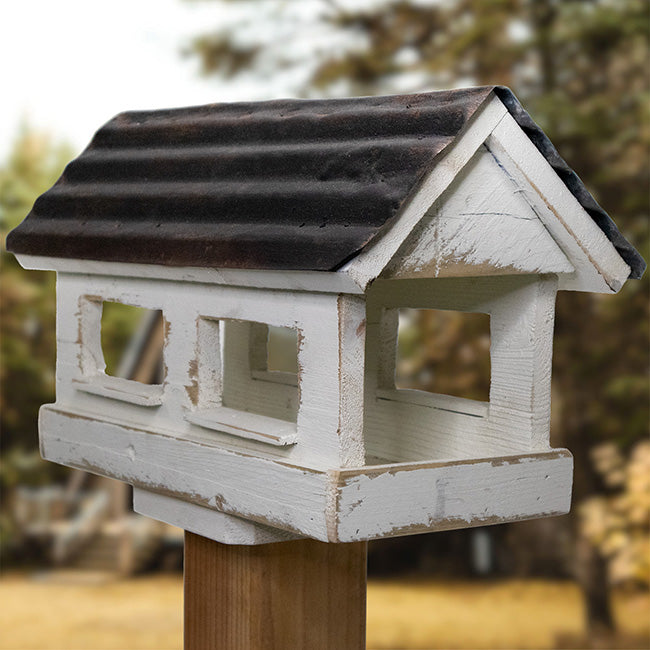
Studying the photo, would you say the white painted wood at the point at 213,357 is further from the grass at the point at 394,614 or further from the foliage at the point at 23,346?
the foliage at the point at 23,346

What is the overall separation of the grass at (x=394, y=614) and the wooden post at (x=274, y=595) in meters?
3.22

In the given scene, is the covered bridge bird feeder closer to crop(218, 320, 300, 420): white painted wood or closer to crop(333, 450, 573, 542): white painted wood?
crop(333, 450, 573, 542): white painted wood

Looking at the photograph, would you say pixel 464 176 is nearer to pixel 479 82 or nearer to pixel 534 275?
pixel 534 275

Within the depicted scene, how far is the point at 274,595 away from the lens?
4.80 feet

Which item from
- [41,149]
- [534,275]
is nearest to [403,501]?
[534,275]

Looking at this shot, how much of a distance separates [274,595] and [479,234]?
586mm

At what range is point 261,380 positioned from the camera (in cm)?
177

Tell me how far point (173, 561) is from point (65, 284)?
405 cm

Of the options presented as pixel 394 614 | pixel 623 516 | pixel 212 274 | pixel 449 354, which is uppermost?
pixel 212 274

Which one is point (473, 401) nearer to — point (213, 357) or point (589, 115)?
point (213, 357)

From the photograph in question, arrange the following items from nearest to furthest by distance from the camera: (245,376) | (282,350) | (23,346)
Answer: (245,376) → (282,350) → (23,346)

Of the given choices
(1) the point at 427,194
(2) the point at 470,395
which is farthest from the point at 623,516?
(1) the point at 427,194

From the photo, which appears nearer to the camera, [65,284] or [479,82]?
[65,284]

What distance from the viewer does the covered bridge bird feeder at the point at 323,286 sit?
117 centimetres
